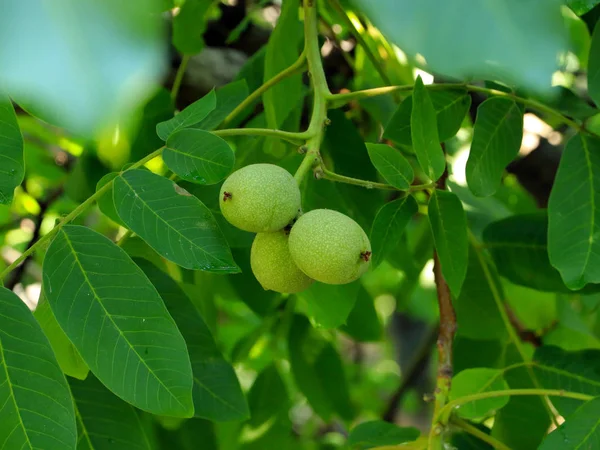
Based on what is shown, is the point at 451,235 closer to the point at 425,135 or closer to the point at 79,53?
the point at 425,135

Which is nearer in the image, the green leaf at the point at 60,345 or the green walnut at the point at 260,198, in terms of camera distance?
the green walnut at the point at 260,198

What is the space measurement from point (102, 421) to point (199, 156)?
45 centimetres

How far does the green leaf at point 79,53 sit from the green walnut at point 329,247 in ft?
2.03

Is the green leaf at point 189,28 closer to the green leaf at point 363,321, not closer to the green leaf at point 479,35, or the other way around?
the green leaf at point 363,321

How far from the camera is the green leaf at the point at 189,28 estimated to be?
1.71 meters

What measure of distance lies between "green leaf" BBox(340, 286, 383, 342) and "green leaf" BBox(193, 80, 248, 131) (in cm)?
62

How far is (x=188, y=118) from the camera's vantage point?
1079mm

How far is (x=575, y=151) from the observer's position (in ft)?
4.10

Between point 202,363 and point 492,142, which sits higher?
point 492,142

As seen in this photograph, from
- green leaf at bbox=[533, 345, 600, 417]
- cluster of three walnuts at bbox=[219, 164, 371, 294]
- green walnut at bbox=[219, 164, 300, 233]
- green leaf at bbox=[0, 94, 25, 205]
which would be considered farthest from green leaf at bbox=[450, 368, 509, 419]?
green leaf at bbox=[0, 94, 25, 205]

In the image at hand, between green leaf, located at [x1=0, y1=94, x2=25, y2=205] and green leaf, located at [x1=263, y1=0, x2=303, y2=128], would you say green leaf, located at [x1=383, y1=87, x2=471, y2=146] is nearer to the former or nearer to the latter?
green leaf, located at [x1=263, y1=0, x2=303, y2=128]

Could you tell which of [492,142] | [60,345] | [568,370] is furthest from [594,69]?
[60,345]

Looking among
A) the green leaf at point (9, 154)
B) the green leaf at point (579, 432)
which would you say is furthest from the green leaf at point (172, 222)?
the green leaf at point (579, 432)

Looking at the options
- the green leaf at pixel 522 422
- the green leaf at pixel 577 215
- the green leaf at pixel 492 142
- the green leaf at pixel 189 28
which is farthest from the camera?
the green leaf at pixel 189 28
